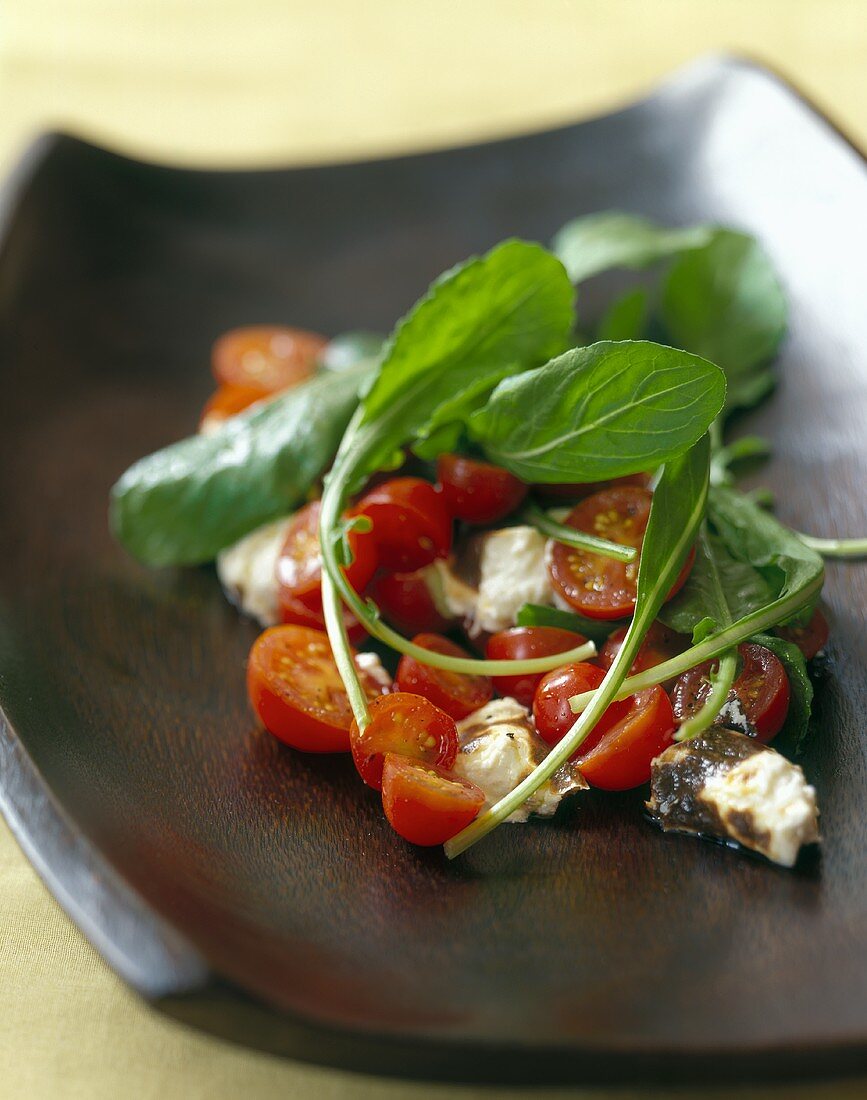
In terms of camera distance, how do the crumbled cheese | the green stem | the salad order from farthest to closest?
1. the green stem
2. the salad
3. the crumbled cheese

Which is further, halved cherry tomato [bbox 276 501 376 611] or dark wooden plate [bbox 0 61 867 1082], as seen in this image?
halved cherry tomato [bbox 276 501 376 611]

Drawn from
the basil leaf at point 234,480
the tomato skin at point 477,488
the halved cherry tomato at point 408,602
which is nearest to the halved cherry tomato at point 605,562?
the tomato skin at point 477,488

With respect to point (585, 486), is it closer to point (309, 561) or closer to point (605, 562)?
point (605, 562)

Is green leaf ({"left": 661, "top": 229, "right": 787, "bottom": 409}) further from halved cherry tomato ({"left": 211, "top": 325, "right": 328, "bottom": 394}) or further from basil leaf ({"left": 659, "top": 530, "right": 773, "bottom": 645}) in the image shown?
halved cherry tomato ({"left": 211, "top": 325, "right": 328, "bottom": 394})

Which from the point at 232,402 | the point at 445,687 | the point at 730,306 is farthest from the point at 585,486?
the point at 232,402

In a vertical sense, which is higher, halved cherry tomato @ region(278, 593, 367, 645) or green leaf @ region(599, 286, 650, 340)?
green leaf @ region(599, 286, 650, 340)

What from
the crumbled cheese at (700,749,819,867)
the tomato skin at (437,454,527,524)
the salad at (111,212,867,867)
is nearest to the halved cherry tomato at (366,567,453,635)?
the salad at (111,212,867,867)

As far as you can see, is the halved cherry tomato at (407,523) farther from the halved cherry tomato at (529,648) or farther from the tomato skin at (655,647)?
the tomato skin at (655,647)
